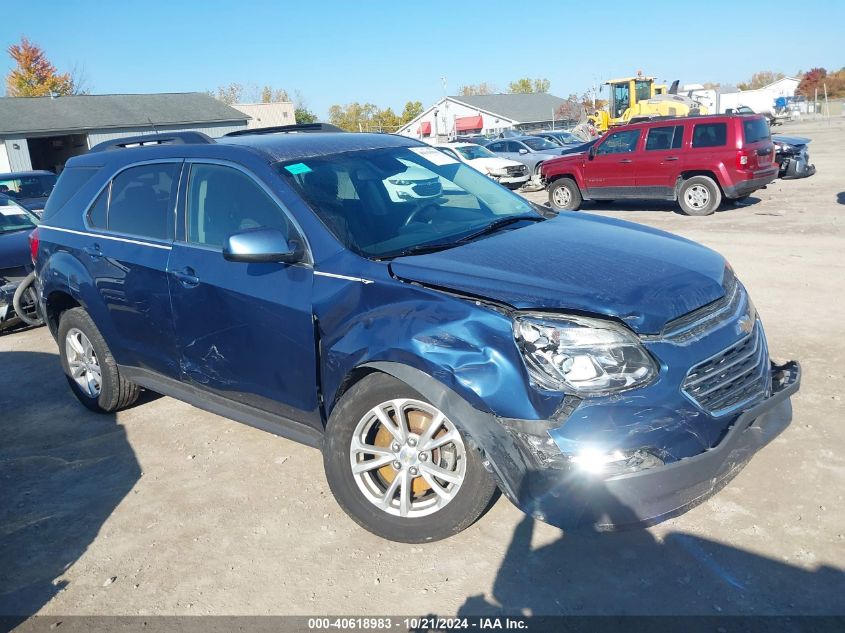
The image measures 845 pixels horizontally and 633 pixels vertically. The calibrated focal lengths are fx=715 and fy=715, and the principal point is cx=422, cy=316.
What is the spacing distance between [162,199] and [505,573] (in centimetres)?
303

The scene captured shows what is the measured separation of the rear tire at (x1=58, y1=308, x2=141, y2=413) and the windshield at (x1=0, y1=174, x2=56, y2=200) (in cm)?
935

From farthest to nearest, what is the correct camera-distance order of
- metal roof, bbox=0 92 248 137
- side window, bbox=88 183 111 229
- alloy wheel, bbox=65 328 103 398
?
1. metal roof, bbox=0 92 248 137
2. alloy wheel, bbox=65 328 103 398
3. side window, bbox=88 183 111 229

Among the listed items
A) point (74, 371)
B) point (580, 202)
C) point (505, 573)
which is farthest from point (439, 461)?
point (580, 202)

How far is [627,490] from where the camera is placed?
2.79 m

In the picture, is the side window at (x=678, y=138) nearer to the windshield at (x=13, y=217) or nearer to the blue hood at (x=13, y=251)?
the windshield at (x=13, y=217)

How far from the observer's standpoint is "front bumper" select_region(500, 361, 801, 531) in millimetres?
2791

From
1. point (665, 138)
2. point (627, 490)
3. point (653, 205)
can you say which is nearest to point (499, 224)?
point (627, 490)

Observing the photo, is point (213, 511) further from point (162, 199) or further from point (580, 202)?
point (580, 202)

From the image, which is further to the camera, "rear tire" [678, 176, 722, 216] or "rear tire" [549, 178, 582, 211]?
"rear tire" [549, 178, 582, 211]

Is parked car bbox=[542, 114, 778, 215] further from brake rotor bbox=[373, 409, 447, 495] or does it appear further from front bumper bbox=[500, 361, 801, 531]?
brake rotor bbox=[373, 409, 447, 495]

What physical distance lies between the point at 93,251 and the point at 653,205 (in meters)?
13.6

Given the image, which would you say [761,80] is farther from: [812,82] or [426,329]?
[426,329]

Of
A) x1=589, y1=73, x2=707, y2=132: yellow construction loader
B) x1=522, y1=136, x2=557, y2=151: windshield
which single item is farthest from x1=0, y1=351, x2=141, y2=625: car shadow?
x1=589, y1=73, x2=707, y2=132: yellow construction loader

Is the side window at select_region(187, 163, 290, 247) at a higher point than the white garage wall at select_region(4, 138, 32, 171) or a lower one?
lower
